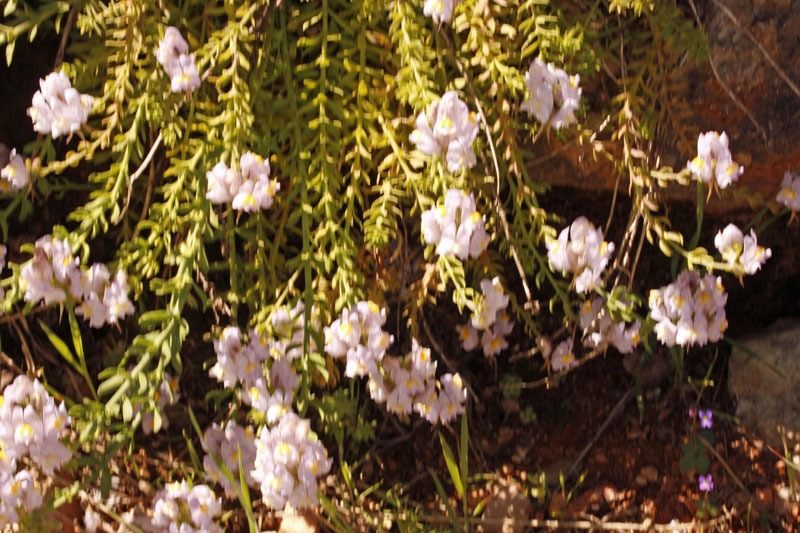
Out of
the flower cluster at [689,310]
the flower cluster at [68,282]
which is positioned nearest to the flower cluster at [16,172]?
the flower cluster at [68,282]

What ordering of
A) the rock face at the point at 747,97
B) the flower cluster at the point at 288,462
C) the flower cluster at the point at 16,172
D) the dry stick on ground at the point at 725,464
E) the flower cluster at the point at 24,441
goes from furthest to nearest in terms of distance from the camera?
the rock face at the point at 747,97 → the dry stick on ground at the point at 725,464 → the flower cluster at the point at 16,172 → the flower cluster at the point at 24,441 → the flower cluster at the point at 288,462

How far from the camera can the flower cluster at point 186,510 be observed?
215 centimetres

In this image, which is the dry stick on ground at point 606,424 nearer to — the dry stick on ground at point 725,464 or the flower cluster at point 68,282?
the dry stick on ground at point 725,464

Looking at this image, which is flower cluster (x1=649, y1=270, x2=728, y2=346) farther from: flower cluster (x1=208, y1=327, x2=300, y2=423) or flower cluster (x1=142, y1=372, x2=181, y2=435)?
flower cluster (x1=142, y1=372, x2=181, y2=435)

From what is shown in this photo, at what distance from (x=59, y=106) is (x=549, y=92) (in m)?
1.34

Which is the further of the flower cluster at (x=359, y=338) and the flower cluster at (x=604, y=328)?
the flower cluster at (x=604, y=328)

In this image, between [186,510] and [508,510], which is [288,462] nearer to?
[186,510]

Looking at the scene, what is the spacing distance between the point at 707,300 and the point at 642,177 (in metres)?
0.39

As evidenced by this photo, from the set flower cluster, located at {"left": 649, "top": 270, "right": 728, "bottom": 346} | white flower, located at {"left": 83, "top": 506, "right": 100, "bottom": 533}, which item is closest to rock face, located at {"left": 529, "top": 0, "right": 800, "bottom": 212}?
flower cluster, located at {"left": 649, "top": 270, "right": 728, "bottom": 346}

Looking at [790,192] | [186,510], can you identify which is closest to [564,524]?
[186,510]

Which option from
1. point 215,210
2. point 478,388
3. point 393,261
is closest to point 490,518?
point 478,388

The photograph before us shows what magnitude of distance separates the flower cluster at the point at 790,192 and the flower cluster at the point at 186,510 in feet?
6.18

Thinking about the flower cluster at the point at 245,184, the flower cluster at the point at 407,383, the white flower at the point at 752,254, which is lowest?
the flower cluster at the point at 407,383

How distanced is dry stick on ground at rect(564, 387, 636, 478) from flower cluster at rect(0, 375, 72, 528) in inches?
60.2
